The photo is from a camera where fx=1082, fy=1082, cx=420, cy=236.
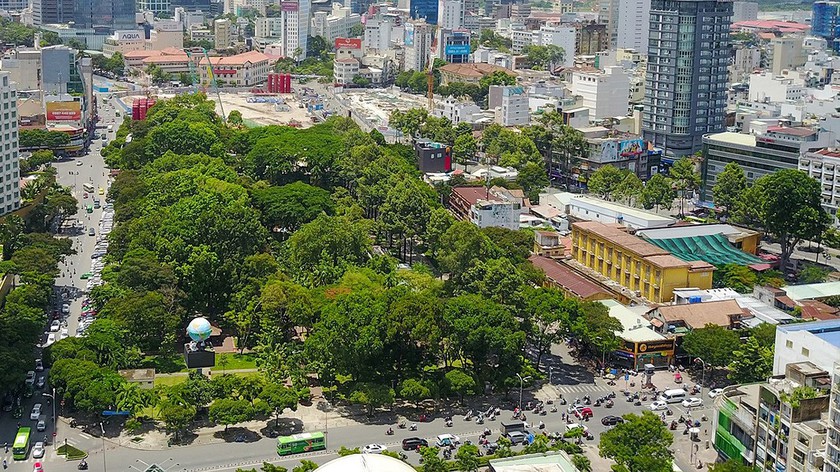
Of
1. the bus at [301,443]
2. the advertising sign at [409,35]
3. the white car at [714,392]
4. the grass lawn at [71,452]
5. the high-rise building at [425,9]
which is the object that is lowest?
the grass lawn at [71,452]

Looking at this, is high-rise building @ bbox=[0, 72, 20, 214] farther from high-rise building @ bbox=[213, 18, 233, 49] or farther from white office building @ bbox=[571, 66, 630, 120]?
high-rise building @ bbox=[213, 18, 233, 49]

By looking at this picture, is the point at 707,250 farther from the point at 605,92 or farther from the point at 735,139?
the point at 605,92

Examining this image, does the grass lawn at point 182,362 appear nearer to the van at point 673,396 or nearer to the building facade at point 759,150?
the van at point 673,396

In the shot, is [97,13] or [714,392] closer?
[714,392]

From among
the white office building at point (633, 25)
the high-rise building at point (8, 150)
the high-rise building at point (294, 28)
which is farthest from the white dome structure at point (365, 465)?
the high-rise building at point (294, 28)

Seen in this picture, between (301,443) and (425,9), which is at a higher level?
(425,9)

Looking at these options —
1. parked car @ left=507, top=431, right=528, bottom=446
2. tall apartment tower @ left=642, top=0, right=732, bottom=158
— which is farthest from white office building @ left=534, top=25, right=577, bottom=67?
parked car @ left=507, top=431, right=528, bottom=446

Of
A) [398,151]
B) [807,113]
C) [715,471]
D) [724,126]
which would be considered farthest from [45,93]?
[715,471]

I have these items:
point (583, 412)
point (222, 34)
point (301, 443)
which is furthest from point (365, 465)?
point (222, 34)
